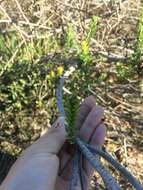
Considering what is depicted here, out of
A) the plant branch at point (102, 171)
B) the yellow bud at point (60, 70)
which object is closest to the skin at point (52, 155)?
the plant branch at point (102, 171)

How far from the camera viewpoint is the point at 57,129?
1.23 meters

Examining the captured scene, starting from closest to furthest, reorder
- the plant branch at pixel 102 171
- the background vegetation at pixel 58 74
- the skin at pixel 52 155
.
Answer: the plant branch at pixel 102 171
the skin at pixel 52 155
the background vegetation at pixel 58 74

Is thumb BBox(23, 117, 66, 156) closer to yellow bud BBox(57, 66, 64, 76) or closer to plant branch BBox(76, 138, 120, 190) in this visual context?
plant branch BBox(76, 138, 120, 190)

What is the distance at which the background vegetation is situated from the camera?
2283 millimetres

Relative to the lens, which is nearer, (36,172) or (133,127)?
(36,172)

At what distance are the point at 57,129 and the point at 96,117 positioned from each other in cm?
10

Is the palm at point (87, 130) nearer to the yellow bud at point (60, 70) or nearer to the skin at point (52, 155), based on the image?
the skin at point (52, 155)

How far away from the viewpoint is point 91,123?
3.96ft

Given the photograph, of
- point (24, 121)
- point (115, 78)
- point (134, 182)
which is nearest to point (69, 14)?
point (115, 78)

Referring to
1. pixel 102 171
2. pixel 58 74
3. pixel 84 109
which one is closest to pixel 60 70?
pixel 58 74

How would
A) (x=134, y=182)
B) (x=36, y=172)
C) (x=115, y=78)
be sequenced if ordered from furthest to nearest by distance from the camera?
(x=115, y=78) < (x=36, y=172) < (x=134, y=182)

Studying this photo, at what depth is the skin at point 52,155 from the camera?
1.17m

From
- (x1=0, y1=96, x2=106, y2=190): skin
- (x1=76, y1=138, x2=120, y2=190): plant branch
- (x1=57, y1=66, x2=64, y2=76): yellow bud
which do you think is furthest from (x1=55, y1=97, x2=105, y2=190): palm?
(x1=57, y1=66, x2=64, y2=76): yellow bud

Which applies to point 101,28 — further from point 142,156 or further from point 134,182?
point 134,182
